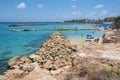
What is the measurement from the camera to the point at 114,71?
10.1m

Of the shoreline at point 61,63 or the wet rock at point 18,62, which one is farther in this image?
the wet rock at point 18,62

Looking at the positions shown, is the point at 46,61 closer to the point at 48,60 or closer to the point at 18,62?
the point at 48,60

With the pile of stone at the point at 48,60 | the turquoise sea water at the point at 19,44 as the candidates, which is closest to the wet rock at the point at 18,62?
the pile of stone at the point at 48,60

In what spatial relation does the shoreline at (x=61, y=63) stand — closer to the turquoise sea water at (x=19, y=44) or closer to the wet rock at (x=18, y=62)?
the wet rock at (x=18, y=62)

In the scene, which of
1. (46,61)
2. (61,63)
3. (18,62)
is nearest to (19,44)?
(18,62)

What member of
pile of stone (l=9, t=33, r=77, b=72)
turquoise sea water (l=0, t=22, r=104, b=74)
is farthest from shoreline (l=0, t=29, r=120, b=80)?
turquoise sea water (l=0, t=22, r=104, b=74)

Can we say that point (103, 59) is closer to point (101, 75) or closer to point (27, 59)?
point (101, 75)

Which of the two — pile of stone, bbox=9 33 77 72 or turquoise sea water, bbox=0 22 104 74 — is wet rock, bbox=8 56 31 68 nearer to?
pile of stone, bbox=9 33 77 72

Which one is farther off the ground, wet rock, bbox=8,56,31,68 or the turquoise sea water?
wet rock, bbox=8,56,31,68

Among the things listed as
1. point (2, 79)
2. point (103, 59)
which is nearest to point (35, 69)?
point (2, 79)

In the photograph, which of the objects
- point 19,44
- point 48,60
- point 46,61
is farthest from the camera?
point 19,44

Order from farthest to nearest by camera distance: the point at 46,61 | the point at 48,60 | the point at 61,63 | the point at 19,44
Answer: the point at 19,44 → the point at 48,60 → the point at 46,61 → the point at 61,63

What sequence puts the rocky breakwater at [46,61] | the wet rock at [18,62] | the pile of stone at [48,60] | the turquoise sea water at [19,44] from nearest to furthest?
1. the rocky breakwater at [46,61]
2. the pile of stone at [48,60]
3. the wet rock at [18,62]
4. the turquoise sea water at [19,44]

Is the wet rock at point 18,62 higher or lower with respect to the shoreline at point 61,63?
lower
